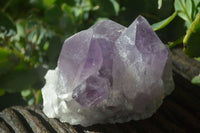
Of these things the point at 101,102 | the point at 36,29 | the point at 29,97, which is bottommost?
the point at 29,97

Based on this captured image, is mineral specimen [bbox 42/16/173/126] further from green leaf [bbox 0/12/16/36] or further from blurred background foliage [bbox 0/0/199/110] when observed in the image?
green leaf [bbox 0/12/16/36]

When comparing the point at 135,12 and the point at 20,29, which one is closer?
the point at 135,12

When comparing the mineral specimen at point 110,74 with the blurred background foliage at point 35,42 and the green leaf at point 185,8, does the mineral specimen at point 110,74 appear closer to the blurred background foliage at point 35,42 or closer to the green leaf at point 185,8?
the green leaf at point 185,8

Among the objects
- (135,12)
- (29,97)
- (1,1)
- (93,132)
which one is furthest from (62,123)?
(1,1)

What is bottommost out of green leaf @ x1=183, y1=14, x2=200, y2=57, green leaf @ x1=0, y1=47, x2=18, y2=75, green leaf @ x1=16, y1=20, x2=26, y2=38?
green leaf @ x1=0, y1=47, x2=18, y2=75

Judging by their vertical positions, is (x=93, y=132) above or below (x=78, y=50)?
below

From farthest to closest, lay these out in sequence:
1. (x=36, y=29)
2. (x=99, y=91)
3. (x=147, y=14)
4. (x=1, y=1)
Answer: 1. (x=1, y=1)
2. (x=36, y=29)
3. (x=147, y=14)
4. (x=99, y=91)

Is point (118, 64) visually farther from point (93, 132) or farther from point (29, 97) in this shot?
point (29, 97)

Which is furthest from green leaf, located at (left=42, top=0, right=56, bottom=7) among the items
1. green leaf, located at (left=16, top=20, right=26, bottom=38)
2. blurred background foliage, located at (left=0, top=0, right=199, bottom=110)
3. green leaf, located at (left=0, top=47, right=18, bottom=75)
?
green leaf, located at (left=0, top=47, right=18, bottom=75)

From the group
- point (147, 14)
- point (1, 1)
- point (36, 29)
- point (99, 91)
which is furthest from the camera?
point (1, 1)
